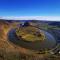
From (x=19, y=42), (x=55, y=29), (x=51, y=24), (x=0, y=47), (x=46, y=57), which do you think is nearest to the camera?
(x=46, y=57)

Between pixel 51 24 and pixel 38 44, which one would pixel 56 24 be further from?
pixel 38 44

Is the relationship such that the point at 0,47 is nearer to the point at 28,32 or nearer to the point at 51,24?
the point at 28,32

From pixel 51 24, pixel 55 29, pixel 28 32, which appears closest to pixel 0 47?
pixel 28 32

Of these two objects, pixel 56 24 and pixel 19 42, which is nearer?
pixel 19 42

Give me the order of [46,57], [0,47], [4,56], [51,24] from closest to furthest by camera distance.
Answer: [4,56], [46,57], [0,47], [51,24]

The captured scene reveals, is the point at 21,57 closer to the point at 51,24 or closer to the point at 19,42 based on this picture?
the point at 19,42

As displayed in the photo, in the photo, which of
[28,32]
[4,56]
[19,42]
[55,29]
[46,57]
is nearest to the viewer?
[4,56]

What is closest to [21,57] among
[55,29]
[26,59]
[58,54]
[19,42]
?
[26,59]

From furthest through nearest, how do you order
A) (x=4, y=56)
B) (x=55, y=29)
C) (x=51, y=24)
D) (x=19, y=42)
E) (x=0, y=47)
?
(x=51, y=24), (x=55, y=29), (x=19, y=42), (x=0, y=47), (x=4, y=56)

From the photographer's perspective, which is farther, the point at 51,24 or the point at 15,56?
the point at 51,24
